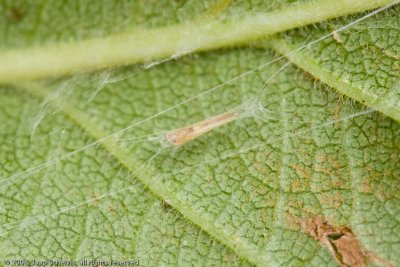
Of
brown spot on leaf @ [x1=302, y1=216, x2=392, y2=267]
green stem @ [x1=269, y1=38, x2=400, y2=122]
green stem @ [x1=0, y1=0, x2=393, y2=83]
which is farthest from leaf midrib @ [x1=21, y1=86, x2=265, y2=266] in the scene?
green stem @ [x1=269, y1=38, x2=400, y2=122]

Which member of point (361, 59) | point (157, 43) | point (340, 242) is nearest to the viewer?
point (340, 242)

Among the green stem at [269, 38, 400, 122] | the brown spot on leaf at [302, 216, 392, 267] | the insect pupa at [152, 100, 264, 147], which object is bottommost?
the brown spot on leaf at [302, 216, 392, 267]

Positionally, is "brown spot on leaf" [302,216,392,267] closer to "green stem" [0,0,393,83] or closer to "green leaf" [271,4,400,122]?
"green leaf" [271,4,400,122]

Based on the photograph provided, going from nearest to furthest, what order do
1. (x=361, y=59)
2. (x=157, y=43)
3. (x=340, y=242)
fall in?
1. (x=340, y=242)
2. (x=361, y=59)
3. (x=157, y=43)

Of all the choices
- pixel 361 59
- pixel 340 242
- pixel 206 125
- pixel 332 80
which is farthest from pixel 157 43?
pixel 340 242

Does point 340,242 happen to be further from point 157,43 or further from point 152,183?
point 157,43

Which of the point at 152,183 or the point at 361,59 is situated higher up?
the point at 361,59

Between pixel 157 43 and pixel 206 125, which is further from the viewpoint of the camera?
pixel 157 43
